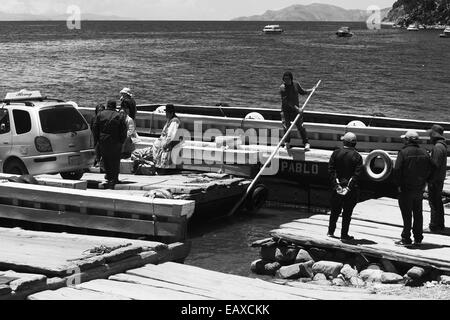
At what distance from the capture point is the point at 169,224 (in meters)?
12.7

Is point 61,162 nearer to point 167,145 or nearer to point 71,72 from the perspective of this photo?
point 167,145

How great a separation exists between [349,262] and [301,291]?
296 cm

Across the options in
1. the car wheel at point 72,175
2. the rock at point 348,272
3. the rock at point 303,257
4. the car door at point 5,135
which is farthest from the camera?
the car wheel at point 72,175

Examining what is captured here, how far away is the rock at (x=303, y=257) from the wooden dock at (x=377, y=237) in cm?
14

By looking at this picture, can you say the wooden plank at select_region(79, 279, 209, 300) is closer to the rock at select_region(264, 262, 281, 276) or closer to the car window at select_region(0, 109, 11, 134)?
the rock at select_region(264, 262, 281, 276)

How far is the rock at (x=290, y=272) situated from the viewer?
12945 mm

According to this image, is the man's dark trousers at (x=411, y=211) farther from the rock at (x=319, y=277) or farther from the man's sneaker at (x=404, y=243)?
the rock at (x=319, y=277)

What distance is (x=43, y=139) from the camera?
53.2 feet

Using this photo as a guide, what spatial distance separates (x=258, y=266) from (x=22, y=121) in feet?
19.1

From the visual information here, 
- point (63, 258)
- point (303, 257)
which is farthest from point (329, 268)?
point (63, 258)

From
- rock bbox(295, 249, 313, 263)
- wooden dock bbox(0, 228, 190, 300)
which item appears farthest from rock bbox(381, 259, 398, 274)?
wooden dock bbox(0, 228, 190, 300)

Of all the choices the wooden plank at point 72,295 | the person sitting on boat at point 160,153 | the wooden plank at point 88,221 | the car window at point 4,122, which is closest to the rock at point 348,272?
the wooden plank at point 88,221

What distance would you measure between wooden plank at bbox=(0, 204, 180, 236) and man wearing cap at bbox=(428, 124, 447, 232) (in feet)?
14.1
